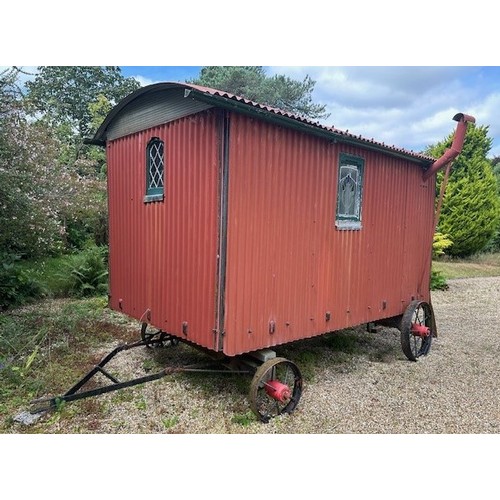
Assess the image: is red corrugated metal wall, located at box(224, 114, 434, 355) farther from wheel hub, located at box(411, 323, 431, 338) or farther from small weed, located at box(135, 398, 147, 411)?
small weed, located at box(135, 398, 147, 411)

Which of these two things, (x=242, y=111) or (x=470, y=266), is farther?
(x=470, y=266)

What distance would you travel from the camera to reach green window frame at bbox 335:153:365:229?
206 inches

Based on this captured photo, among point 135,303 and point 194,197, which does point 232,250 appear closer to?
point 194,197

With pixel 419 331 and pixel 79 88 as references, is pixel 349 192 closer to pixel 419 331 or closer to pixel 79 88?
pixel 419 331

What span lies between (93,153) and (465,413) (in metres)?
15.5

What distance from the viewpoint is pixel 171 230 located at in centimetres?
463

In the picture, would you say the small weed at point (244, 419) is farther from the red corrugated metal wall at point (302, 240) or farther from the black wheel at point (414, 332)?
the black wheel at point (414, 332)

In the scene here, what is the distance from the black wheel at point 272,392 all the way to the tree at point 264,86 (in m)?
17.0

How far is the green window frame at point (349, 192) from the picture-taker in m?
5.23

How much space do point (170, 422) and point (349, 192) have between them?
3.69 metres

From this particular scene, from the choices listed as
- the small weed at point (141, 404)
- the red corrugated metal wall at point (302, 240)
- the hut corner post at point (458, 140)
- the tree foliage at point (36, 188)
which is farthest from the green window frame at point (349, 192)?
the tree foliage at point (36, 188)

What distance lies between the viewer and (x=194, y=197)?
4.23 metres

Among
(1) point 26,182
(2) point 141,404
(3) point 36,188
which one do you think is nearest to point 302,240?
(2) point 141,404

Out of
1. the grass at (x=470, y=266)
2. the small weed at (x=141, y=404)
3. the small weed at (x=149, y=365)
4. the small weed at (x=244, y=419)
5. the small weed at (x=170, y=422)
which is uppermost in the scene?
the small weed at (x=141, y=404)
